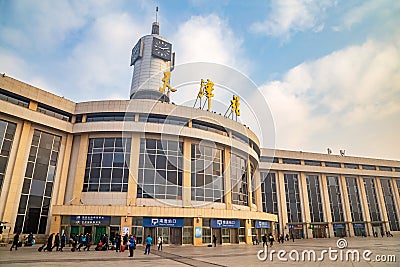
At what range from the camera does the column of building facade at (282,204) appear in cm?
5834

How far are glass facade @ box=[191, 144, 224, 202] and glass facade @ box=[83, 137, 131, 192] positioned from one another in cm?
883

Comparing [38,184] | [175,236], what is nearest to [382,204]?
[175,236]

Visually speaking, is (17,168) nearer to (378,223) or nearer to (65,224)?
(65,224)

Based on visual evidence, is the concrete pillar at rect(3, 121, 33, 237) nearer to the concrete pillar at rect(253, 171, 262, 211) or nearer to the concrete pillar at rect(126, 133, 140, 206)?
the concrete pillar at rect(126, 133, 140, 206)

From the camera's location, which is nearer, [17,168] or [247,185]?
[17,168]

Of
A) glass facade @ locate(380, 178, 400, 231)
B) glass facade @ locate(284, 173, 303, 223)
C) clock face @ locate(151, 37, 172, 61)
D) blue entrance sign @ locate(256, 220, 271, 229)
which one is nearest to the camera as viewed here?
blue entrance sign @ locate(256, 220, 271, 229)

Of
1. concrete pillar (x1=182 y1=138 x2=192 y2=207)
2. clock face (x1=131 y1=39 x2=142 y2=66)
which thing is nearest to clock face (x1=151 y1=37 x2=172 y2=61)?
clock face (x1=131 y1=39 x2=142 y2=66)

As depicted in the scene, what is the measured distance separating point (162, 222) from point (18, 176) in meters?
17.0

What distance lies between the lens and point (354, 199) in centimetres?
6625

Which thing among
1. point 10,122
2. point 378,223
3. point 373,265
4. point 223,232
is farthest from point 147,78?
point 373,265

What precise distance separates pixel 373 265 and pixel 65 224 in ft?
94.9

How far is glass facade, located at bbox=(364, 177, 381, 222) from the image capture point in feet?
219

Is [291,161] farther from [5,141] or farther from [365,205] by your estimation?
[5,141]

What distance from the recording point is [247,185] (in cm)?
4491
